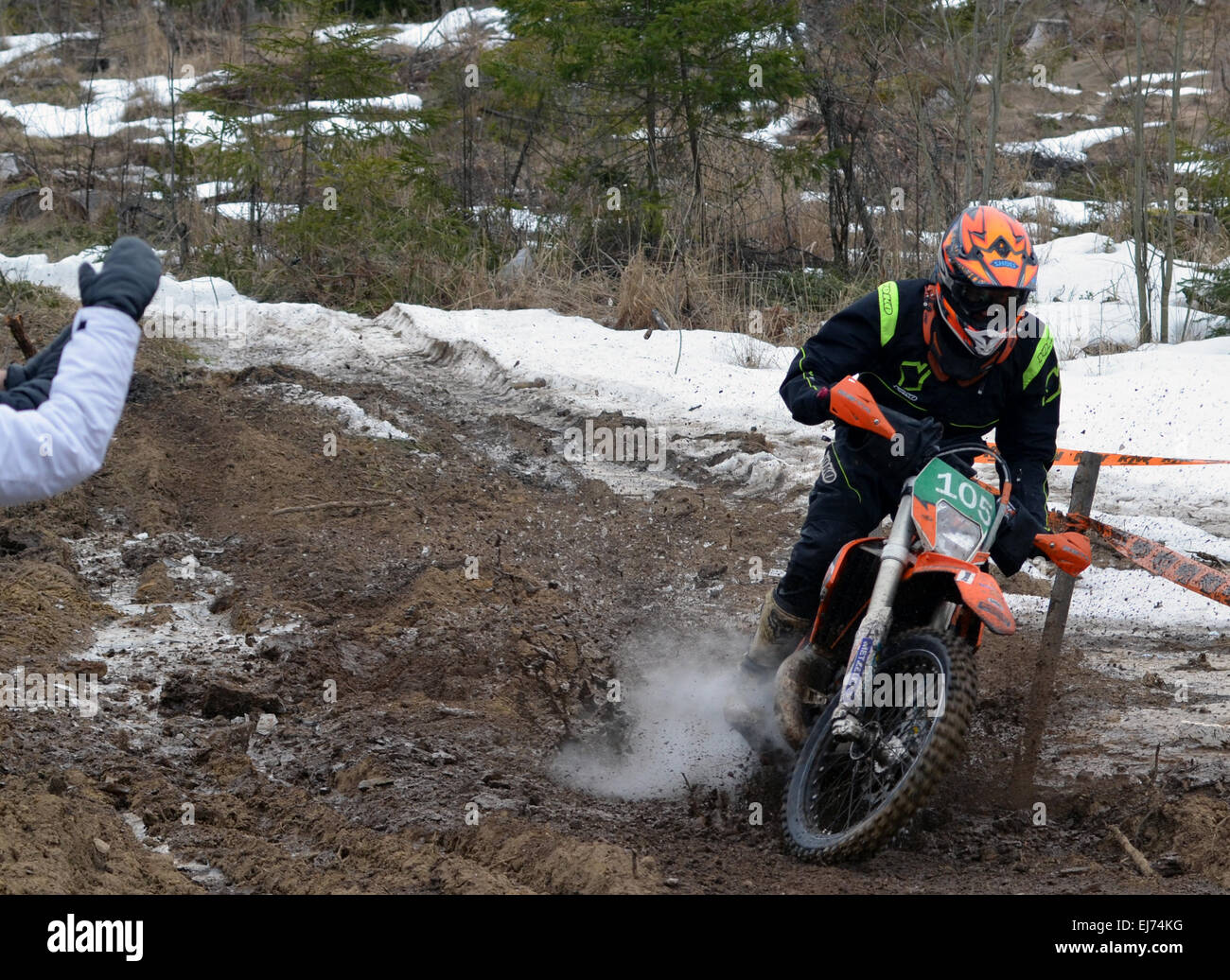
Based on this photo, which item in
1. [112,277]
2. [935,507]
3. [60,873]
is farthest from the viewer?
[935,507]

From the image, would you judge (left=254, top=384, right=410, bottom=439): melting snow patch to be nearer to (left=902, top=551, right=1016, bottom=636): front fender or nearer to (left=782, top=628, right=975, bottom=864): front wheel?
(left=782, top=628, right=975, bottom=864): front wheel

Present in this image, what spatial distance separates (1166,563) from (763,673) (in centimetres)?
154

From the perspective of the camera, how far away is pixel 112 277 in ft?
9.30

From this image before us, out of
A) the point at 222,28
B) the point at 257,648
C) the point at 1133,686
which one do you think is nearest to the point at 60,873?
the point at 257,648

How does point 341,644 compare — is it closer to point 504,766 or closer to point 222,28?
point 504,766

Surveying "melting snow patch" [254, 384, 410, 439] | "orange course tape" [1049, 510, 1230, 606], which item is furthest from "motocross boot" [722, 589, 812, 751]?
"melting snow patch" [254, 384, 410, 439]

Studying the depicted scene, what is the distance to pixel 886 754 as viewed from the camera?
3.88 meters

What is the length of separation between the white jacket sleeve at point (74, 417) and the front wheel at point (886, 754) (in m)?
2.26

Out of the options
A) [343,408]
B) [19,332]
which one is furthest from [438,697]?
[343,408]

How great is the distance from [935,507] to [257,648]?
124 inches

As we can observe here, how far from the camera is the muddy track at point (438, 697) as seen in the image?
380 cm
